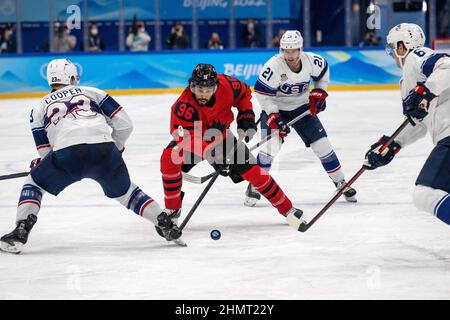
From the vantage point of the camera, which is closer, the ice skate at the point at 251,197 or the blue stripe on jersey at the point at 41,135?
the blue stripe on jersey at the point at 41,135

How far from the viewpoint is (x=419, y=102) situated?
400 centimetres

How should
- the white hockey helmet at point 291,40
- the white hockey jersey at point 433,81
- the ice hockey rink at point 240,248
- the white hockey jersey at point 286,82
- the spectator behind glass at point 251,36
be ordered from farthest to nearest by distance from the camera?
1. the spectator behind glass at point 251,36
2. the white hockey jersey at point 286,82
3. the white hockey helmet at point 291,40
4. the white hockey jersey at point 433,81
5. the ice hockey rink at point 240,248

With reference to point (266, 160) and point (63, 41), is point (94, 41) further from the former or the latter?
point (266, 160)

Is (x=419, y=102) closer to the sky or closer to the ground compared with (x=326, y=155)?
closer to the sky

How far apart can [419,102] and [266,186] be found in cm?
113

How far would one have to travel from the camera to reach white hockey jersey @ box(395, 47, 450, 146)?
3.99m

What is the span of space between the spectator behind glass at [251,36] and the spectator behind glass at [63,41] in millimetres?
2891

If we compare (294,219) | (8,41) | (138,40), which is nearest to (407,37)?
(294,219)

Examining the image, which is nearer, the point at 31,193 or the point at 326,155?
the point at 31,193

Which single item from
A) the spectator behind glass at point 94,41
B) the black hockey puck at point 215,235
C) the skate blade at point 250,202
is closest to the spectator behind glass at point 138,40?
the spectator behind glass at point 94,41

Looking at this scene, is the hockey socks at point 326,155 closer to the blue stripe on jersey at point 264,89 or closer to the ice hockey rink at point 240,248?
the ice hockey rink at point 240,248

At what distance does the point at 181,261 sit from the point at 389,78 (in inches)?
438

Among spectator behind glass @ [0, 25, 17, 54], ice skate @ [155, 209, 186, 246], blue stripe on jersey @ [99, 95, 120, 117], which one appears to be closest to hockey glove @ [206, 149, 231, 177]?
ice skate @ [155, 209, 186, 246]

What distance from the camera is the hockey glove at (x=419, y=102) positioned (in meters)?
3.99
